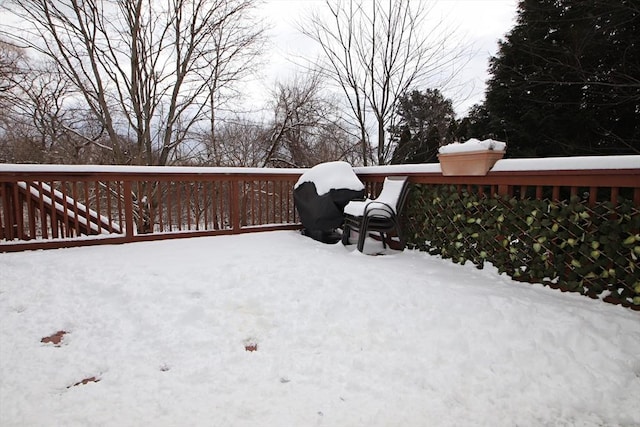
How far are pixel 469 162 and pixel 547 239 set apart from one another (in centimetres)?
82

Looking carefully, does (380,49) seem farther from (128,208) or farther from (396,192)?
(128,208)

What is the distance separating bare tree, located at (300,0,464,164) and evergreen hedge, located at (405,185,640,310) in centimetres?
320

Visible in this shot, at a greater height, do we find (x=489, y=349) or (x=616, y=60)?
(x=616, y=60)

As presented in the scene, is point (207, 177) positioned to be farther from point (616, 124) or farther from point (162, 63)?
point (616, 124)

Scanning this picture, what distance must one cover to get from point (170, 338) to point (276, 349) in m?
0.57

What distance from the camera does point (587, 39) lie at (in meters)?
5.19

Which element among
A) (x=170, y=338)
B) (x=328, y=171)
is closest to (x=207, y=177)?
(x=328, y=171)

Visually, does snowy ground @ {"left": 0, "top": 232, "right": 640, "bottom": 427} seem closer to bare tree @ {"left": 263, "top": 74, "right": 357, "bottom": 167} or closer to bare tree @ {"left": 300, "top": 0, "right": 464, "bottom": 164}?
bare tree @ {"left": 300, "top": 0, "right": 464, "bottom": 164}

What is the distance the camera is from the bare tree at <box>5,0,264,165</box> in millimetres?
6113

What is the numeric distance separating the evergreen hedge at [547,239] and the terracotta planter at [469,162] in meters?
0.20

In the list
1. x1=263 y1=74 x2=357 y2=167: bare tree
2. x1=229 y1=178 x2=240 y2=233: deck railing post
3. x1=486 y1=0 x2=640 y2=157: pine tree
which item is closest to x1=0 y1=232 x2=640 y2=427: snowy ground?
x1=229 y1=178 x2=240 y2=233: deck railing post

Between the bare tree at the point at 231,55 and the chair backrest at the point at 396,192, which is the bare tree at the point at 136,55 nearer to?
the bare tree at the point at 231,55

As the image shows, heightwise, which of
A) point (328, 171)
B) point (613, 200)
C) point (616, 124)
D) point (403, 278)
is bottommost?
point (403, 278)

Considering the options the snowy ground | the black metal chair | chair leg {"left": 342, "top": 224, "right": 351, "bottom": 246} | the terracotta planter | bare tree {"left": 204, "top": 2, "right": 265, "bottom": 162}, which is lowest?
the snowy ground
